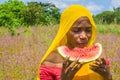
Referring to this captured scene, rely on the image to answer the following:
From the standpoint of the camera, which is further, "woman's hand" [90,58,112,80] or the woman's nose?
the woman's nose

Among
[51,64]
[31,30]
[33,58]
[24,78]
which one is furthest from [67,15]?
[31,30]

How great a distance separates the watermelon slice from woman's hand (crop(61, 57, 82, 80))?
129mm

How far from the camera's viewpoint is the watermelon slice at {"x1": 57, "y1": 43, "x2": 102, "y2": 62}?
8.70 feet

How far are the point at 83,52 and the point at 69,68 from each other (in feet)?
1.50

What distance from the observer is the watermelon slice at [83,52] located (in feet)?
8.70

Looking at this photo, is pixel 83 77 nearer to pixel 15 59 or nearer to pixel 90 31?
pixel 90 31

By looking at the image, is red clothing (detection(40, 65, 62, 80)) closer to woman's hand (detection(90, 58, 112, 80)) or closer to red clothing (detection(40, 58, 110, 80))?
red clothing (detection(40, 58, 110, 80))

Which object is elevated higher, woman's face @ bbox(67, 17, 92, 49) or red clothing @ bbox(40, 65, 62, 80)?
woman's face @ bbox(67, 17, 92, 49)

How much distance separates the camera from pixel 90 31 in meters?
2.71

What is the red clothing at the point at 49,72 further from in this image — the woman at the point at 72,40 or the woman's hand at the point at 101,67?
the woman's hand at the point at 101,67

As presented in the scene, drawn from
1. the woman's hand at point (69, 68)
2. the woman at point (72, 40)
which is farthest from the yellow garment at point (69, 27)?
the woman's hand at point (69, 68)

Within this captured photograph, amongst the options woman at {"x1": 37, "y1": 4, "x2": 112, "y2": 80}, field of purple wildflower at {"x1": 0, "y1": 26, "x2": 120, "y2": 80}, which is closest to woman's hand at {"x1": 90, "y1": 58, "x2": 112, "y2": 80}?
woman at {"x1": 37, "y1": 4, "x2": 112, "y2": 80}

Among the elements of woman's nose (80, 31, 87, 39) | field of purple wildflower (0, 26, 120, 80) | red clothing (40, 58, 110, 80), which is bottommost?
field of purple wildflower (0, 26, 120, 80)

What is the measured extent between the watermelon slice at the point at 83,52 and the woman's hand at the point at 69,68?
5.1 inches
